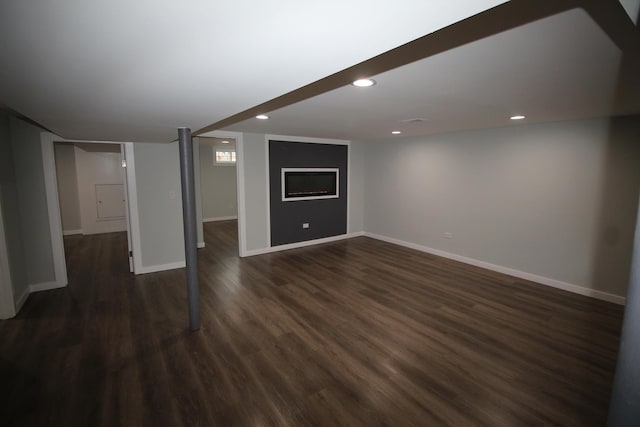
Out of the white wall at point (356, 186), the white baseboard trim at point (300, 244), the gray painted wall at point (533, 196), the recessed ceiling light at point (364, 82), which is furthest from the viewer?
the white wall at point (356, 186)

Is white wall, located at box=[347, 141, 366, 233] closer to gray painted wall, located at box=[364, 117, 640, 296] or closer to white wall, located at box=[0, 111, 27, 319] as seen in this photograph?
gray painted wall, located at box=[364, 117, 640, 296]

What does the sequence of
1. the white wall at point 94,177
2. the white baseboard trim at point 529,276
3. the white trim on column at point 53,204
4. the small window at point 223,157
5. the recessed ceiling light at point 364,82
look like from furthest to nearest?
the small window at point 223,157
the white wall at point 94,177
the white trim on column at point 53,204
the white baseboard trim at point 529,276
the recessed ceiling light at point 364,82

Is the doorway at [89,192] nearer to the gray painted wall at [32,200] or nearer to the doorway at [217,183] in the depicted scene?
the doorway at [217,183]

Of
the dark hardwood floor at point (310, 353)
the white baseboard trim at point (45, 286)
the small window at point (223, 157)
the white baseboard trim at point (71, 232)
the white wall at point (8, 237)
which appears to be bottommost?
the dark hardwood floor at point (310, 353)

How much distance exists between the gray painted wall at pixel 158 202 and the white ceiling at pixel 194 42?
9.36 ft

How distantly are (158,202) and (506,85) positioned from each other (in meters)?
4.68

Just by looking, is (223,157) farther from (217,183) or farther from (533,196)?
(533,196)

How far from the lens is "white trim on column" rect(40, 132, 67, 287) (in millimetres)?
3807

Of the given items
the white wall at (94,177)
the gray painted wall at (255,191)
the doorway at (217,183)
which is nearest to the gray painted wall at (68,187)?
the white wall at (94,177)

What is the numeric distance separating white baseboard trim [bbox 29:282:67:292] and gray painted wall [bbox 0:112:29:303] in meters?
0.17

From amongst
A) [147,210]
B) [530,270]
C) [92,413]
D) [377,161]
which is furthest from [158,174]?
[530,270]

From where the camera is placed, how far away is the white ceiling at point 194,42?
0.79 meters

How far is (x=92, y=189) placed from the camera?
279 inches

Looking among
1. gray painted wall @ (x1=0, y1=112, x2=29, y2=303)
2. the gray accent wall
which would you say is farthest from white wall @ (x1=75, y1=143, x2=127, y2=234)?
the gray accent wall
